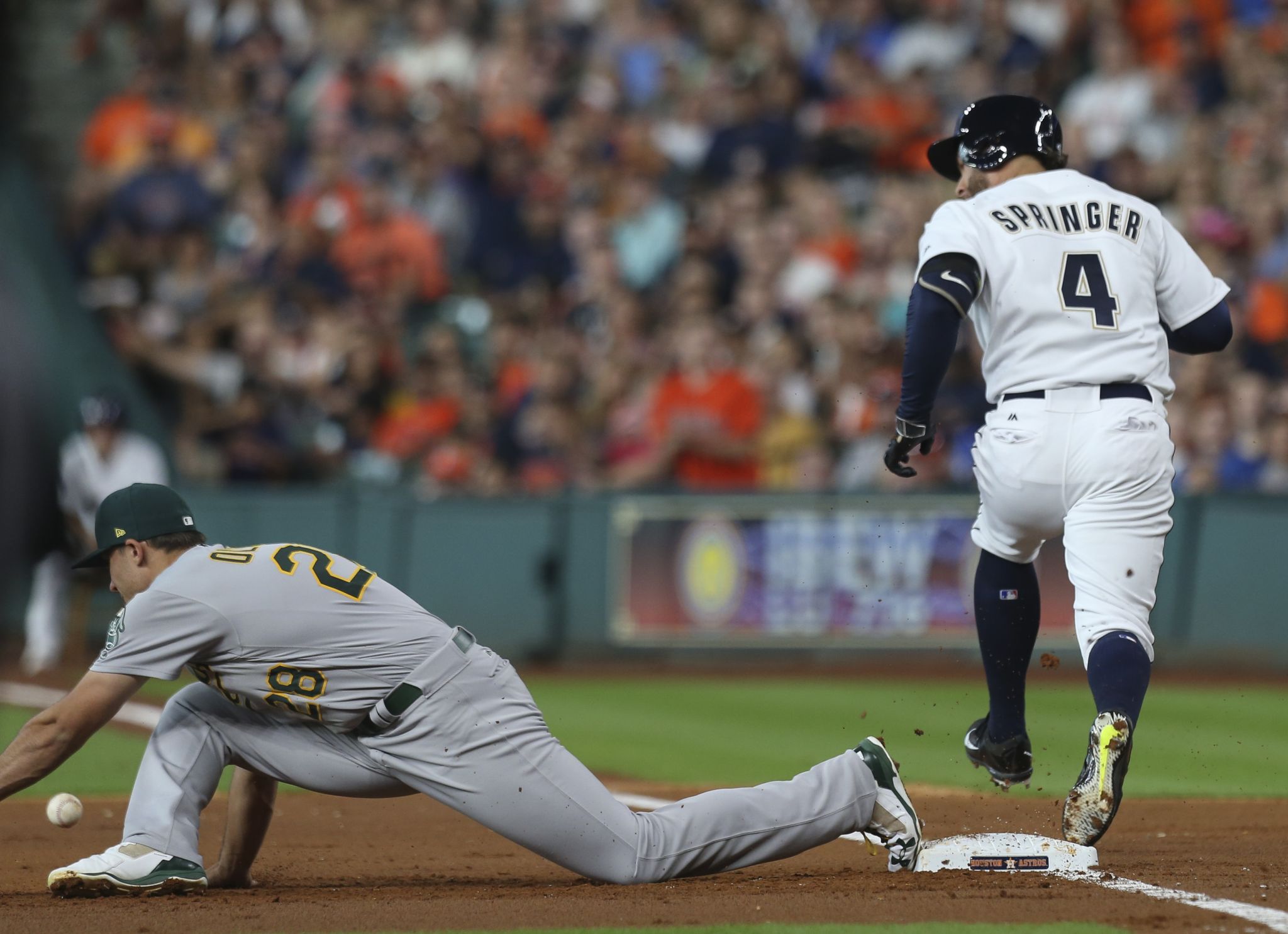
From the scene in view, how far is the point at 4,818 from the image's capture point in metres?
6.58

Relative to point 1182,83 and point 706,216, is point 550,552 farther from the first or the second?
point 1182,83

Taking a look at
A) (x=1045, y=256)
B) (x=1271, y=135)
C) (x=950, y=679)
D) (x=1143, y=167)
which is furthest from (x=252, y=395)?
(x=1045, y=256)

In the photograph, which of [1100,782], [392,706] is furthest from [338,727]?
[1100,782]

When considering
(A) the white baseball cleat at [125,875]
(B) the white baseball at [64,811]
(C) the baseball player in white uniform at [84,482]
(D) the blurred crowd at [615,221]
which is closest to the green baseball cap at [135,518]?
(B) the white baseball at [64,811]

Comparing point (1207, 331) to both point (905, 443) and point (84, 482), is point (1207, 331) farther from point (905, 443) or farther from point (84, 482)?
point (84, 482)

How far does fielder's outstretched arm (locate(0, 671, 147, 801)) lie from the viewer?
14.5 feet

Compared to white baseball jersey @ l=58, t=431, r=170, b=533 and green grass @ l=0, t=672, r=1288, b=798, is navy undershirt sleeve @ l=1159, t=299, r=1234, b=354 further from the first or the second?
white baseball jersey @ l=58, t=431, r=170, b=533

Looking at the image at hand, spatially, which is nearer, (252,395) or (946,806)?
(946,806)

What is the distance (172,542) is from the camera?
15.5ft

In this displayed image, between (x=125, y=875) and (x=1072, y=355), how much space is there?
297cm

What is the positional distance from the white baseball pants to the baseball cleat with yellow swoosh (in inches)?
13.3

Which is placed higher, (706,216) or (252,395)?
(706,216)

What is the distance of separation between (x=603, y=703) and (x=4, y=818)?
15.9 feet

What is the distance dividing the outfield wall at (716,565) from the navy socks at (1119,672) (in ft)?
25.2
